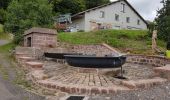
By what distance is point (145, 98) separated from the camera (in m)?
6.59

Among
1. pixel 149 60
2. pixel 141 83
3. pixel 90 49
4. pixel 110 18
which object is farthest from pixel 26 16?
pixel 110 18

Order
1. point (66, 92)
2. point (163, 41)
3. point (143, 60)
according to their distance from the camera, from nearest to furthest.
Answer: point (66, 92) → point (143, 60) → point (163, 41)

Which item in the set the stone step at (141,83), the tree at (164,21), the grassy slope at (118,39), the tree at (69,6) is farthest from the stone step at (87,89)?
the tree at (69,6)

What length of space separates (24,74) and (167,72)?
4384 mm

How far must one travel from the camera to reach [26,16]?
19609 mm

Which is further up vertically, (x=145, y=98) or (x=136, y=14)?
(x=136, y=14)

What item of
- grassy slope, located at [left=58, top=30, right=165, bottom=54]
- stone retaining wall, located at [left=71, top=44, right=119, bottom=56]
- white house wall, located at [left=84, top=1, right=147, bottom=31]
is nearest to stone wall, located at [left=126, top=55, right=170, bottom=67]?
grassy slope, located at [left=58, top=30, right=165, bottom=54]

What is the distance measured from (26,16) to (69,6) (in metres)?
24.4

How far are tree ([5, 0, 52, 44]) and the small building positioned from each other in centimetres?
402

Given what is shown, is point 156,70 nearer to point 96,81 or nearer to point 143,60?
point 96,81

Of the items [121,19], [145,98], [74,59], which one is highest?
[121,19]

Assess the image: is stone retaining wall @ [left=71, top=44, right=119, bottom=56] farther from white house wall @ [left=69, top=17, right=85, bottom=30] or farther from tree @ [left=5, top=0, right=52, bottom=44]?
white house wall @ [left=69, top=17, right=85, bottom=30]

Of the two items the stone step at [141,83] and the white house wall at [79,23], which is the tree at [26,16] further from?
the white house wall at [79,23]

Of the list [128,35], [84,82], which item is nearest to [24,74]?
[84,82]
